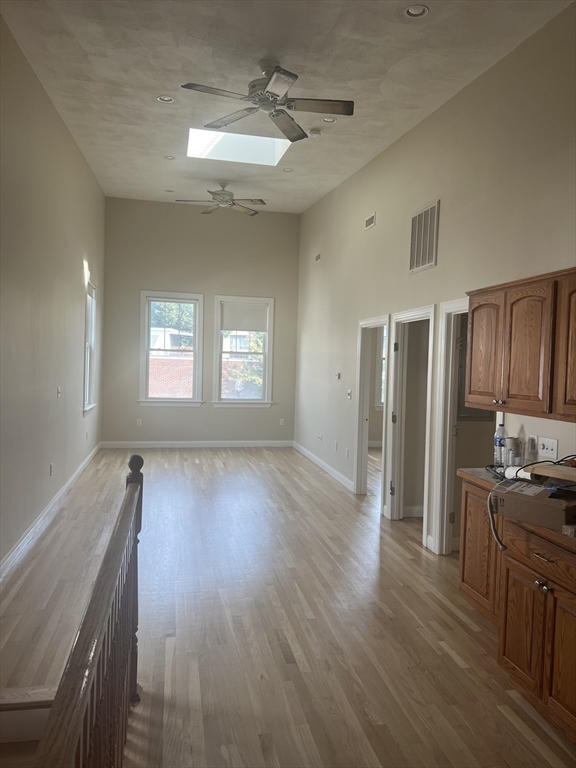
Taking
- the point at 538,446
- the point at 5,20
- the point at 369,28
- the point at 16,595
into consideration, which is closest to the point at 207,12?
the point at 369,28

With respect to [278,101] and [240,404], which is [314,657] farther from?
[240,404]

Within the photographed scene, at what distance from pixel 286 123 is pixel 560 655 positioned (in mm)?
4029

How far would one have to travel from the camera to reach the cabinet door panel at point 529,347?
3.10 metres

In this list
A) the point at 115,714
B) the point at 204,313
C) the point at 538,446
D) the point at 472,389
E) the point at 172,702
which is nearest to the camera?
the point at 115,714

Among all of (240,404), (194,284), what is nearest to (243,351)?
(240,404)

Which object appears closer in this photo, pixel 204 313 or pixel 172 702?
pixel 172 702

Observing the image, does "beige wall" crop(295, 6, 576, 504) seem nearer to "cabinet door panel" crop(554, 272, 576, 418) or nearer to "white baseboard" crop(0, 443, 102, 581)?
"cabinet door panel" crop(554, 272, 576, 418)

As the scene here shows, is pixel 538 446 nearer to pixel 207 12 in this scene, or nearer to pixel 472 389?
pixel 472 389

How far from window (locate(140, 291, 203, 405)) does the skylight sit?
3093 mm

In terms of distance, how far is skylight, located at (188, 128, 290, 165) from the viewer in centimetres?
686

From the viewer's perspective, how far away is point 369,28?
3.91 meters

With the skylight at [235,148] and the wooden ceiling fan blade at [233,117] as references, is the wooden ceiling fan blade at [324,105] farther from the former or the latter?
the skylight at [235,148]

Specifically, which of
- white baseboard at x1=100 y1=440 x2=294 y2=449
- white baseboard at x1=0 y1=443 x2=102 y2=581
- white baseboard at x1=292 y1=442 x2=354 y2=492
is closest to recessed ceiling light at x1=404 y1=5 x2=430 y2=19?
white baseboard at x1=0 y1=443 x2=102 y2=581

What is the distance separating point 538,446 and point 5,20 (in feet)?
15.1
